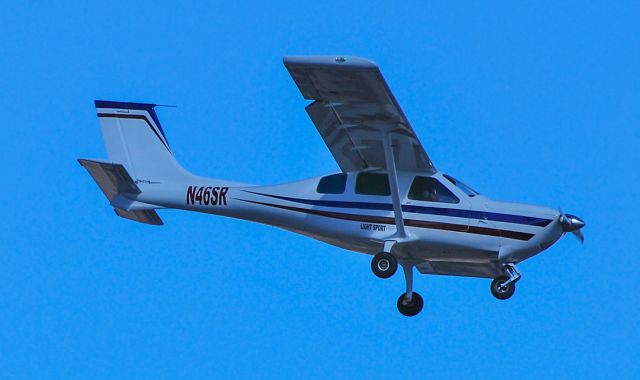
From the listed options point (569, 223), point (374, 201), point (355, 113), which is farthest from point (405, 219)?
point (569, 223)

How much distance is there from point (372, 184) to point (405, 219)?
913 mm

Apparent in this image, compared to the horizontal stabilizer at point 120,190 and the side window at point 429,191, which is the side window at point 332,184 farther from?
the horizontal stabilizer at point 120,190

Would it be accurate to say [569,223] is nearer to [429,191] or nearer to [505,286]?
[505,286]

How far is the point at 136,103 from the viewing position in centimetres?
2680

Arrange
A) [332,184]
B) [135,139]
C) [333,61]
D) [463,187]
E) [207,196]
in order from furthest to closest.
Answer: [135,139] < [207,196] < [332,184] < [463,187] < [333,61]

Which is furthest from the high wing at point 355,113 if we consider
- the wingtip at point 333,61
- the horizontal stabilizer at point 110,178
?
the horizontal stabilizer at point 110,178

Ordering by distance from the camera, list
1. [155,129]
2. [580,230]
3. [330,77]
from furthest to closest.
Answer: [155,129] < [580,230] < [330,77]

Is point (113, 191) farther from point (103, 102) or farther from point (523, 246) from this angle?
point (523, 246)

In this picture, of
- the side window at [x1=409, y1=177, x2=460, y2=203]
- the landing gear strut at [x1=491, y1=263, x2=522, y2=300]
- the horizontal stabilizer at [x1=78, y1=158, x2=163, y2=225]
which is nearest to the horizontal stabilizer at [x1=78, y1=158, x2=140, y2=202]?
the horizontal stabilizer at [x1=78, y1=158, x2=163, y2=225]

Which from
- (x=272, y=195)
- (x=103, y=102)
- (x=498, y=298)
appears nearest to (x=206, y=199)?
(x=272, y=195)

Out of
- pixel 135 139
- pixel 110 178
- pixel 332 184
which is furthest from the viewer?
pixel 135 139

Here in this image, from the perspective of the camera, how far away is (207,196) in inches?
993

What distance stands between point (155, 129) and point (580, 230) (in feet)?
26.8

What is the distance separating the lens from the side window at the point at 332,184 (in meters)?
24.2
